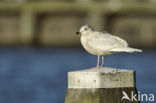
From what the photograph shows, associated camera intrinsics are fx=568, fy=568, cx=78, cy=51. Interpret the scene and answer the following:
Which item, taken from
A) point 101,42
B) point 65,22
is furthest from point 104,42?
point 65,22

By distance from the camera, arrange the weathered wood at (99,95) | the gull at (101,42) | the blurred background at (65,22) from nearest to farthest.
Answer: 1. the weathered wood at (99,95)
2. the gull at (101,42)
3. the blurred background at (65,22)

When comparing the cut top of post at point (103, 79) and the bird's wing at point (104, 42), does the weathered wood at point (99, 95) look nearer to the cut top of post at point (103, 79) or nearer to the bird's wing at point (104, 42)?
the cut top of post at point (103, 79)

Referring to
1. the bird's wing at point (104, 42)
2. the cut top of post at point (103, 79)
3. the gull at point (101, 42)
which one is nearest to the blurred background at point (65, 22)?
the gull at point (101, 42)

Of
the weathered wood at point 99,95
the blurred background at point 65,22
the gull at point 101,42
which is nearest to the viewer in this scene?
the weathered wood at point 99,95

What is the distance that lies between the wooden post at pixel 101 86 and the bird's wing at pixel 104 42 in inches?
38.2

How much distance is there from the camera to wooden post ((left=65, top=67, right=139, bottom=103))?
682cm

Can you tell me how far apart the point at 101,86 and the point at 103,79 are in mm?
100

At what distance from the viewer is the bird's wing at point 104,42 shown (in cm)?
795

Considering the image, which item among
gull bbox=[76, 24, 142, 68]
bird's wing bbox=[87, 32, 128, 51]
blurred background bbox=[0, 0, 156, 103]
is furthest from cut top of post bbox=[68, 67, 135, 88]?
blurred background bbox=[0, 0, 156, 103]

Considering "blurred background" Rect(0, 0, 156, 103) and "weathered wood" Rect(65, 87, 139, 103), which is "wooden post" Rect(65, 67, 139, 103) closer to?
"weathered wood" Rect(65, 87, 139, 103)

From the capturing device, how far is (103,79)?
689 cm

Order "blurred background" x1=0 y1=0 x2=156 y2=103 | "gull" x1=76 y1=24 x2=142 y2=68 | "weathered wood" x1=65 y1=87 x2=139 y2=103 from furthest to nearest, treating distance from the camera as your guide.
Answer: "blurred background" x1=0 y1=0 x2=156 y2=103
"gull" x1=76 y1=24 x2=142 y2=68
"weathered wood" x1=65 y1=87 x2=139 y2=103

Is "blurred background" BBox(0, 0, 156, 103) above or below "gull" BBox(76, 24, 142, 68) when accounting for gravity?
above

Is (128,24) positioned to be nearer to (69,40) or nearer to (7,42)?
(69,40)
